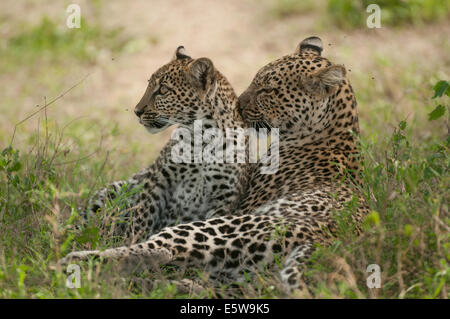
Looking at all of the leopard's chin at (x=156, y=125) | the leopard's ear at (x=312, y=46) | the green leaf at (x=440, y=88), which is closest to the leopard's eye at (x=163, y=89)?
the leopard's chin at (x=156, y=125)

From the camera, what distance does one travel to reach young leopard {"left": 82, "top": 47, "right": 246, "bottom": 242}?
653cm

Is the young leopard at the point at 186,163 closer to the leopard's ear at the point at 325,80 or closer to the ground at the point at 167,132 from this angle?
the ground at the point at 167,132

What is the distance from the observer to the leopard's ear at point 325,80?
6.28 m

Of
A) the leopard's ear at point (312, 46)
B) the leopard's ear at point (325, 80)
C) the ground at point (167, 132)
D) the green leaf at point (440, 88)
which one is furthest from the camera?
the leopard's ear at point (312, 46)

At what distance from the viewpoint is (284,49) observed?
43.0 ft

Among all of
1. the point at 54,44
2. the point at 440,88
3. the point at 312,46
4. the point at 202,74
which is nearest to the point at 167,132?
the point at 54,44

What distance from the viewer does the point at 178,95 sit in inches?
261

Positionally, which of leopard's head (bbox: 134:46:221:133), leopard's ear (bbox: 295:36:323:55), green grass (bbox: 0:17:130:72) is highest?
green grass (bbox: 0:17:130:72)

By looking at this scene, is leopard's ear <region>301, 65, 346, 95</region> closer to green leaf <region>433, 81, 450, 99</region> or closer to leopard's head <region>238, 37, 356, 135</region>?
leopard's head <region>238, 37, 356, 135</region>

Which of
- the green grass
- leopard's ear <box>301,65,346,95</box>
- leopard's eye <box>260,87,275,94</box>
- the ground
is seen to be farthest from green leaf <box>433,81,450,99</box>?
the green grass

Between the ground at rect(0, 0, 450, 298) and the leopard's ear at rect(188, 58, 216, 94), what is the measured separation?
1.20m

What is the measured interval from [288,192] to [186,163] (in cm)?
109

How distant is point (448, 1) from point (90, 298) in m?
10.6
